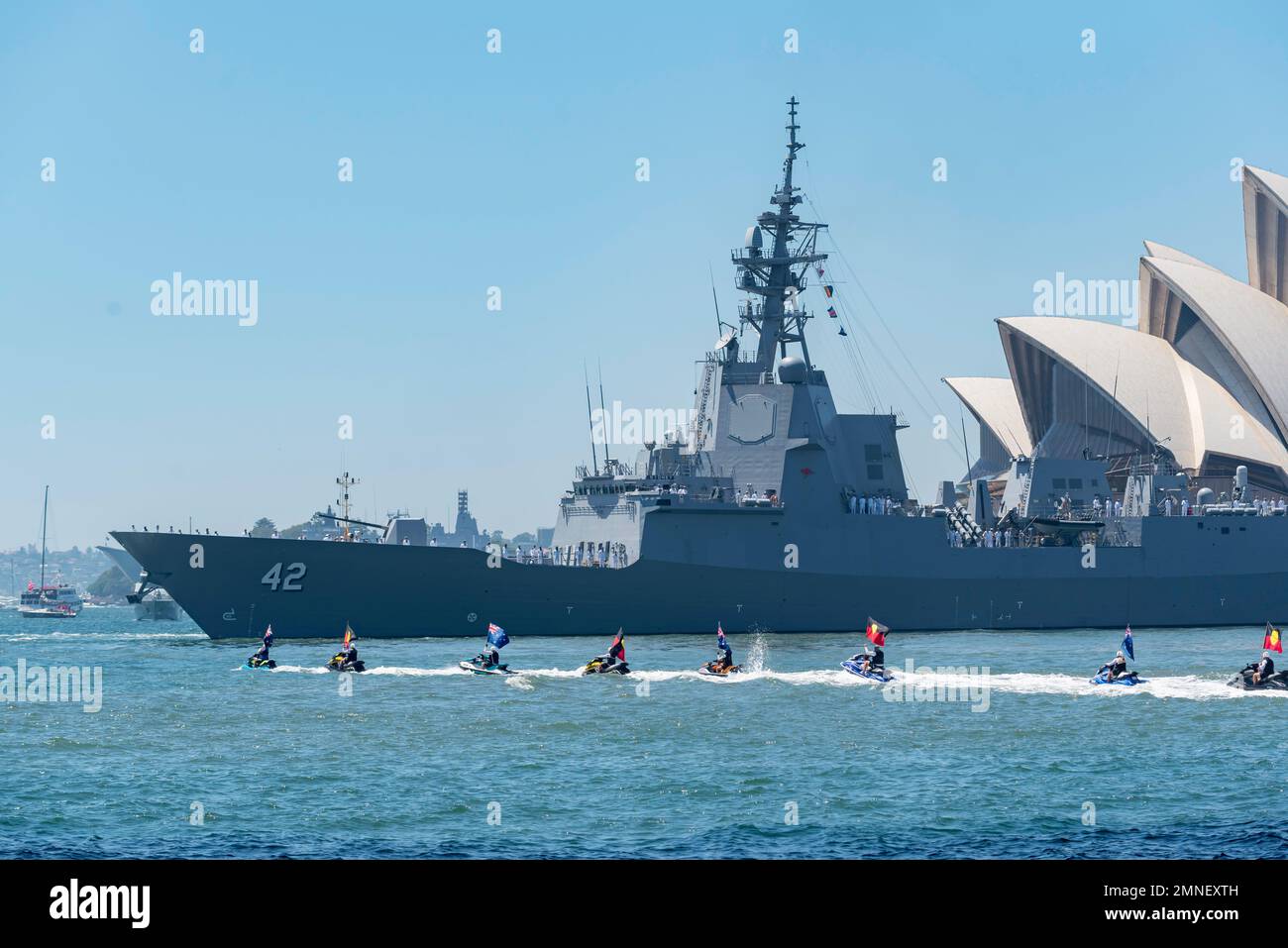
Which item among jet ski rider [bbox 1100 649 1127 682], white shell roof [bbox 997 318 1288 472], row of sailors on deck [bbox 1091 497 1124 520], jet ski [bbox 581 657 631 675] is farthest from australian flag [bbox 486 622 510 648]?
white shell roof [bbox 997 318 1288 472]

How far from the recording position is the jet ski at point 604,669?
32.7 m

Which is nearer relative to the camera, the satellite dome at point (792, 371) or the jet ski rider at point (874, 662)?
A: the jet ski rider at point (874, 662)

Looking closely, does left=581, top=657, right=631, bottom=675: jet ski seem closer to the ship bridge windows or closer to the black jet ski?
the black jet ski

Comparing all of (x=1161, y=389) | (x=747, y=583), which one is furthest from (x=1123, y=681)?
(x=1161, y=389)

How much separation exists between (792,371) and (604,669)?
17.4 m

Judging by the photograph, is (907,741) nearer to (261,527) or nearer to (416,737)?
(416,737)

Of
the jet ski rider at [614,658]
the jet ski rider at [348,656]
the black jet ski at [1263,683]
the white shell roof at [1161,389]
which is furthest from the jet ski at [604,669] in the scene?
the white shell roof at [1161,389]

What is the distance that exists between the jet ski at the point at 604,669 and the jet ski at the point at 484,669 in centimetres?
184

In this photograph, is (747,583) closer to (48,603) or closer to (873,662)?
(873,662)

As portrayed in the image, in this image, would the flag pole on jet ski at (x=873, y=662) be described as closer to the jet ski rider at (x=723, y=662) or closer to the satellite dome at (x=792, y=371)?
the jet ski rider at (x=723, y=662)

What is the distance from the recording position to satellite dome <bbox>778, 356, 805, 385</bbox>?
47.2 metres

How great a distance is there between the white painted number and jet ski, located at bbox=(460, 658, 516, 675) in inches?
371

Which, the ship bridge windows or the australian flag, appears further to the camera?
the ship bridge windows

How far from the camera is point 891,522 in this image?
153 feet
